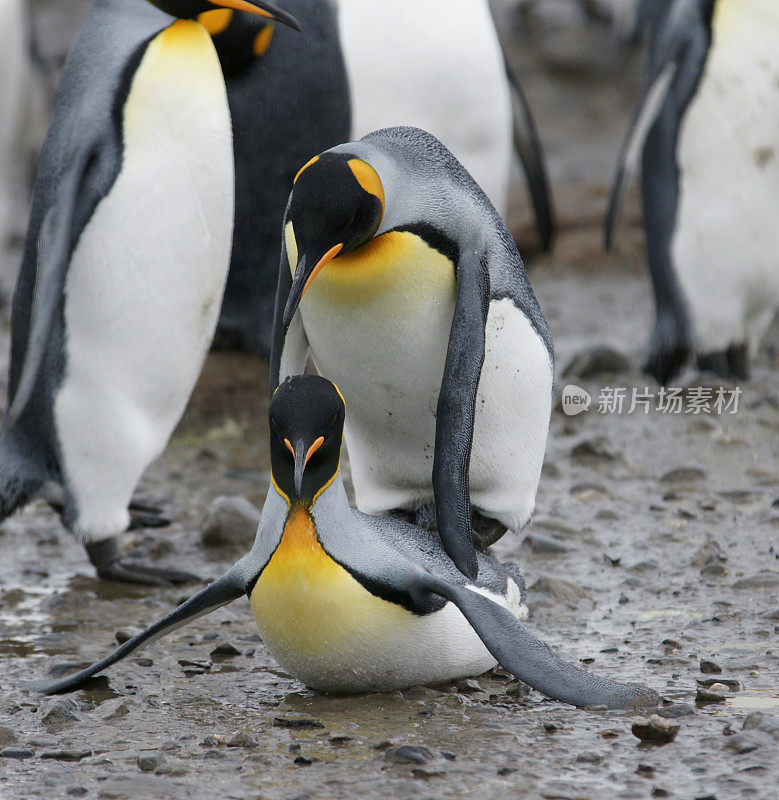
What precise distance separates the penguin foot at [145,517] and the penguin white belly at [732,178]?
241 centimetres

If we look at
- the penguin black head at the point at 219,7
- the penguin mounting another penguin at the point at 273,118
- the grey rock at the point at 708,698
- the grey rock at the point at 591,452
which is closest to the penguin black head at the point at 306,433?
the grey rock at the point at 708,698

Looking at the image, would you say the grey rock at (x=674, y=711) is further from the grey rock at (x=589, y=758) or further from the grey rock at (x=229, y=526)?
the grey rock at (x=229, y=526)

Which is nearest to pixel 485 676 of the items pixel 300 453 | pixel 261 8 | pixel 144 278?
pixel 300 453

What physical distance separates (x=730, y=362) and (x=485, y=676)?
310cm

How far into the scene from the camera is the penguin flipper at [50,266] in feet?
10.4

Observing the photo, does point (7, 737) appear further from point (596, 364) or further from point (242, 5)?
point (596, 364)

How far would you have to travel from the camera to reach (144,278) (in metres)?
3.46

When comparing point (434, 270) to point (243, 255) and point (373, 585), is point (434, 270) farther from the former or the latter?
point (243, 255)

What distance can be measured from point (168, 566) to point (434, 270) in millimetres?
1390

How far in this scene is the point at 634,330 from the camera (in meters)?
6.44

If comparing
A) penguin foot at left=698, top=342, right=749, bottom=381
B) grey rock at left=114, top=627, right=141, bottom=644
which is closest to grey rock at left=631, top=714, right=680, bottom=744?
grey rock at left=114, top=627, right=141, bottom=644

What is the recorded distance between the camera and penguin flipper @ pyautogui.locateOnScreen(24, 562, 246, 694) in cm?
246

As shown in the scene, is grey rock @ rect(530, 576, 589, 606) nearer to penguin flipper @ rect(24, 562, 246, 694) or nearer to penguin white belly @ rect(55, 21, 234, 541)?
penguin flipper @ rect(24, 562, 246, 694)

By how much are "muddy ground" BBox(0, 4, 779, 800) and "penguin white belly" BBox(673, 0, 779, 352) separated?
15.6 inches
